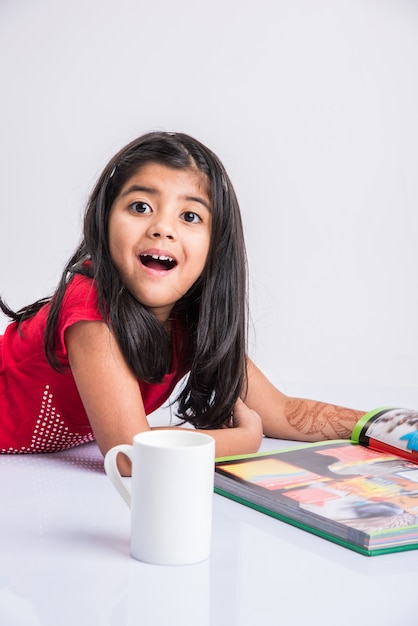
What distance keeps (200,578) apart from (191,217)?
67 centimetres

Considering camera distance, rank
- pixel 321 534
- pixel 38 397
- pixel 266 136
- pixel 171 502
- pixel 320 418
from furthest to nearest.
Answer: pixel 266 136
pixel 320 418
pixel 38 397
pixel 321 534
pixel 171 502

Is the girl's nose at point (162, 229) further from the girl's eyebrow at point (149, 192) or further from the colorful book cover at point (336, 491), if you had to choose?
the colorful book cover at point (336, 491)

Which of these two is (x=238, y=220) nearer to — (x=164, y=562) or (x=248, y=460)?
(x=248, y=460)

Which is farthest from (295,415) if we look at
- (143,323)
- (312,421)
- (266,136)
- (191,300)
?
(266,136)

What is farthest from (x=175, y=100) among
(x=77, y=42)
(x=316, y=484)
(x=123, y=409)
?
(x=316, y=484)

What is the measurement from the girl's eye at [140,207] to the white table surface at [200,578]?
1.58 feet

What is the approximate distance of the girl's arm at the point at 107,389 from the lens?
1183 millimetres

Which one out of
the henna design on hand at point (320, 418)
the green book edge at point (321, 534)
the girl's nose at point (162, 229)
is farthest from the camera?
the henna design on hand at point (320, 418)

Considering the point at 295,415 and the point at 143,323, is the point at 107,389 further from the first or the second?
the point at 295,415

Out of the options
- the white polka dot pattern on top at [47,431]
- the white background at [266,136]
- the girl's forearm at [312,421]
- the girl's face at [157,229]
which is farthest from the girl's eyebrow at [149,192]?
the white background at [266,136]

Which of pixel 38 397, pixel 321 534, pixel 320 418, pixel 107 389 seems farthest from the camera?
pixel 320 418

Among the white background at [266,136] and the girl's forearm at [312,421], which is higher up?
the white background at [266,136]

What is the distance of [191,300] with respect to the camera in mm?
1488

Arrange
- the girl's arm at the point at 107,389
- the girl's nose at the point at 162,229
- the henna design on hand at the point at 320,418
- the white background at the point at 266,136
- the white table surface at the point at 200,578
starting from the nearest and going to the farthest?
the white table surface at the point at 200,578, the girl's arm at the point at 107,389, the girl's nose at the point at 162,229, the henna design on hand at the point at 320,418, the white background at the point at 266,136
